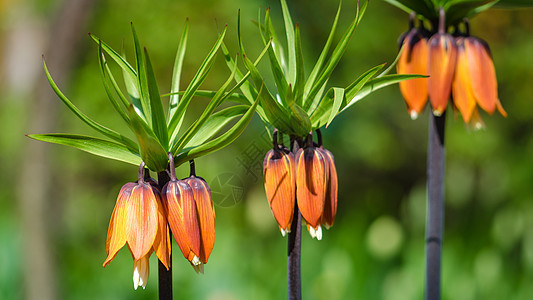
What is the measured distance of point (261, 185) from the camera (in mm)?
4344

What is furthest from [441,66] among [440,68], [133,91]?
[133,91]

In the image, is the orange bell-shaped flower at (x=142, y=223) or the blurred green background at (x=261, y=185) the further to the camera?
the blurred green background at (x=261, y=185)

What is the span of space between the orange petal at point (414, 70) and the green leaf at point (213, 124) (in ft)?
1.46

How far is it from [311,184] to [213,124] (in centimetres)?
15

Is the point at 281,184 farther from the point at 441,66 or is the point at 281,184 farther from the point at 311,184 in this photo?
the point at 441,66

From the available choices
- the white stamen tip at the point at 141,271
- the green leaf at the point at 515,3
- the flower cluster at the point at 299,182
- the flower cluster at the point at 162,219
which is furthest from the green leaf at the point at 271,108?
the green leaf at the point at 515,3

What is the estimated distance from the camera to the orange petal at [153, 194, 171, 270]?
708mm

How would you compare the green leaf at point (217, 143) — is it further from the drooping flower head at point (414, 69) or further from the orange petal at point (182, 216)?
the drooping flower head at point (414, 69)

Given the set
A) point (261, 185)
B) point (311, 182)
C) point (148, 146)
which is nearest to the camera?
point (148, 146)

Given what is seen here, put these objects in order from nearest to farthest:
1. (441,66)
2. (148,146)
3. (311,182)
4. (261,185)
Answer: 1. (148,146)
2. (311,182)
3. (441,66)
4. (261,185)

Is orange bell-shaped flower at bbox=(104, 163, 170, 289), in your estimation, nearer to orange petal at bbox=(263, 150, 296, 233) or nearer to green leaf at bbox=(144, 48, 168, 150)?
green leaf at bbox=(144, 48, 168, 150)

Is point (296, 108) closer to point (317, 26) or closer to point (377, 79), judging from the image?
point (377, 79)

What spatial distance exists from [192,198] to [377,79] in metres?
0.31

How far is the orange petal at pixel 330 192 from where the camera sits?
80cm
